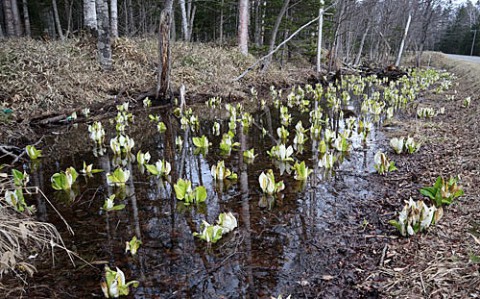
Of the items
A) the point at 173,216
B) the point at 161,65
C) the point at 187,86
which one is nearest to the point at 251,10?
the point at 187,86

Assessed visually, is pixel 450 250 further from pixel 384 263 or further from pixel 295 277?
pixel 295 277

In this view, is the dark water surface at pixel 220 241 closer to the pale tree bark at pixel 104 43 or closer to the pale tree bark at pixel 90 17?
the pale tree bark at pixel 104 43

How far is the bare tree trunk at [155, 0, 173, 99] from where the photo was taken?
7.52 m

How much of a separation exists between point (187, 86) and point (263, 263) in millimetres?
8209

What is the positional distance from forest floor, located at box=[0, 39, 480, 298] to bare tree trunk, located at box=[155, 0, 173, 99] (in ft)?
2.60

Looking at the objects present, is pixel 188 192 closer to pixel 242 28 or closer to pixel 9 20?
pixel 242 28

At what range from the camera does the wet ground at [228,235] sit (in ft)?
6.91

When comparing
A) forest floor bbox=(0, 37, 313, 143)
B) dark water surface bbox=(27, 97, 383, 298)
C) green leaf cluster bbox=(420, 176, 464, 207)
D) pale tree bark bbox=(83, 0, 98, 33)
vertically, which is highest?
pale tree bark bbox=(83, 0, 98, 33)

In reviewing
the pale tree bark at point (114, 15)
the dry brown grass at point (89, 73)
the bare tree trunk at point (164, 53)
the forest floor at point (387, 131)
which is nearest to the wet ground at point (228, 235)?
the forest floor at point (387, 131)

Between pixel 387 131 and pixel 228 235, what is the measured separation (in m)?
4.38

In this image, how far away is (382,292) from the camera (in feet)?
6.35

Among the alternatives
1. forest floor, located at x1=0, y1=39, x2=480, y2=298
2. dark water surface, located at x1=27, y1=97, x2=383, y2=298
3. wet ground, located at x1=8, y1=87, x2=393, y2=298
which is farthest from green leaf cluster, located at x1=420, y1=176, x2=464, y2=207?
dark water surface, located at x1=27, y1=97, x2=383, y2=298

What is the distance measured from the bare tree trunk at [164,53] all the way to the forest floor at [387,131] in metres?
0.79

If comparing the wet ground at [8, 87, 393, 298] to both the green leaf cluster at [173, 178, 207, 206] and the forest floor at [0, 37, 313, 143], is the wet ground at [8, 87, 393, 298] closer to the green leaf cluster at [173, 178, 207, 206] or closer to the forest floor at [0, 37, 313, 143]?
the green leaf cluster at [173, 178, 207, 206]
